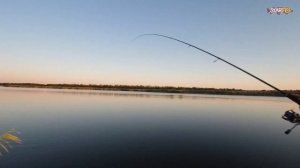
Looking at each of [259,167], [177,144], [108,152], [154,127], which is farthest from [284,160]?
[154,127]

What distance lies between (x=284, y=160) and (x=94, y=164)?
11790mm

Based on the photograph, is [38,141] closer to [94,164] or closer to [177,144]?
[94,164]

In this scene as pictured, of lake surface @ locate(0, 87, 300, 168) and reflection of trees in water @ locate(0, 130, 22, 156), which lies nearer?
reflection of trees in water @ locate(0, 130, 22, 156)

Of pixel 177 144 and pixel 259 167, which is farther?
pixel 177 144

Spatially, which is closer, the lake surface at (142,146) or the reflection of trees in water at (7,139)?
the reflection of trees in water at (7,139)

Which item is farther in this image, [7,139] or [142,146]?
[142,146]

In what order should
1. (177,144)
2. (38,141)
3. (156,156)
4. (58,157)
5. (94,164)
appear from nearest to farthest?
1. (94,164)
2. (58,157)
3. (156,156)
4. (38,141)
5. (177,144)

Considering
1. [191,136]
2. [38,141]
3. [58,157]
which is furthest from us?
[191,136]

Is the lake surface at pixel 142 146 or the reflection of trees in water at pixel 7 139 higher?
the reflection of trees in water at pixel 7 139

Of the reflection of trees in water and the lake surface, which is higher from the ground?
the reflection of trees in water

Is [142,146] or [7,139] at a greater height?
[7,139]

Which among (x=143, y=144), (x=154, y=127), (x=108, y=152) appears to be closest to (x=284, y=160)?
(x=143, y=144)

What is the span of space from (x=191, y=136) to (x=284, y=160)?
826 centimetres

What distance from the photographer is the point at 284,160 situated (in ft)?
57.2
